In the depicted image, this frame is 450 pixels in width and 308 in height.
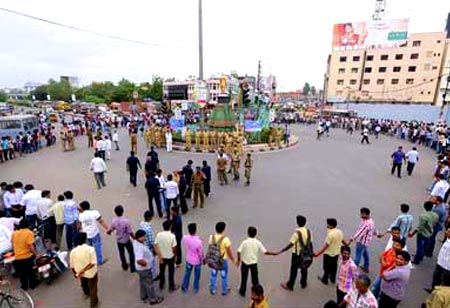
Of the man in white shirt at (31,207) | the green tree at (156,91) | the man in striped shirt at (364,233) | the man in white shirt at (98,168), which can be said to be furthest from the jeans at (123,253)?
the green tree at (156,91)

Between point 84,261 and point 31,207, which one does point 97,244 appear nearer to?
point 84,261

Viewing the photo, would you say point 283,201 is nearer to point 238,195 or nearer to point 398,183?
point 238,195

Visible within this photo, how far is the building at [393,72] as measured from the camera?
47.2 metres

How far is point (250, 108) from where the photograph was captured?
24.1m

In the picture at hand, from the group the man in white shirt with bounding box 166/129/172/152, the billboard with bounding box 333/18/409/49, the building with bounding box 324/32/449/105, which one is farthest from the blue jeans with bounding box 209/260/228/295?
the billboard with bounding box 333/18/409/49

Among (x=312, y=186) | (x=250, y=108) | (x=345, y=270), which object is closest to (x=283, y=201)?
(x=312, y=186)

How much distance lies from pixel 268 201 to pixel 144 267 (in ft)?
19.2

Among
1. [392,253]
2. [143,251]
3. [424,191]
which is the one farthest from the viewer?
[424,191]

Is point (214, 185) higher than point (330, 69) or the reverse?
the reverse

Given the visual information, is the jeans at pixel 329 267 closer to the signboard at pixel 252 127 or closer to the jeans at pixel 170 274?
the jeans at pixel 170 274

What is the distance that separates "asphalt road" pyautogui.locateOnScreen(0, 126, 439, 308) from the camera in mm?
5008

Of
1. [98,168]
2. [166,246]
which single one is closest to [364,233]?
[166,246]

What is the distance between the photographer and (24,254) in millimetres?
4926

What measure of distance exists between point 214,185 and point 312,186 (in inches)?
161
